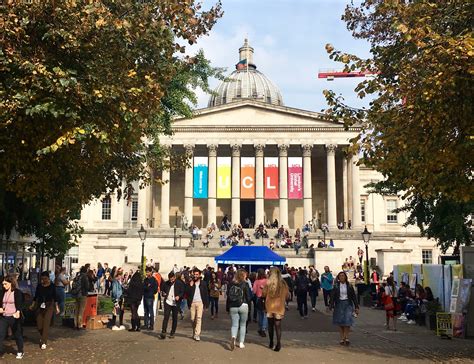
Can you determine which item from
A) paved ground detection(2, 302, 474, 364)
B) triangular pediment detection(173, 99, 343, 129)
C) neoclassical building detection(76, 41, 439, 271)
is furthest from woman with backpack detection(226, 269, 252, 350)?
triangular pediment detection(173, 99, 343, 129)

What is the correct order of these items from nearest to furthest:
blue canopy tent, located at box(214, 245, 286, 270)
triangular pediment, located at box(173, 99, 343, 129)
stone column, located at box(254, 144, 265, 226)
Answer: blue canopy tent, located at box(214, 245, 286, 270), stone column, located at box(254, 144, 265, 226), triangular pediment, located at box(173, 99, 343, 129)

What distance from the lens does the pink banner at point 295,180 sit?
171 feet

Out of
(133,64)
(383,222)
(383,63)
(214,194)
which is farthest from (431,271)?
(383,222)

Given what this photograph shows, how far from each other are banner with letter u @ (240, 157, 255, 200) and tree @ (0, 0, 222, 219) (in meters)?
39.2

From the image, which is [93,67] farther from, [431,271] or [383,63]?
[431,271]

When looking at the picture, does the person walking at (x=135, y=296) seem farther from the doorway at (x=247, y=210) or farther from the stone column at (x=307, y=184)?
the doorway at (x=247, y=210)

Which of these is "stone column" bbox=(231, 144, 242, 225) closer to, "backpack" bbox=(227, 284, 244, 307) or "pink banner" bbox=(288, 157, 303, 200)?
"pink banner" bbox=(288, 157, 303, 200)

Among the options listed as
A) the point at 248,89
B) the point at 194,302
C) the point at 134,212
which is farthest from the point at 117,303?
the point at 248,89

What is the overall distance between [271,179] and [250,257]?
923 inches

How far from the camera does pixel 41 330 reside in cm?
1251

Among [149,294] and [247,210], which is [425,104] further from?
[247,210]

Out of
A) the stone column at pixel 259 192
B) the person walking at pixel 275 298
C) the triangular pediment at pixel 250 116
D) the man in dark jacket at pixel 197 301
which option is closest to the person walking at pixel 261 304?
the man in dark jacket at pixel 197 301

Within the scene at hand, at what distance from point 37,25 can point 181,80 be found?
10638mm

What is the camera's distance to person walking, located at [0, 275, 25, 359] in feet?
35.2
